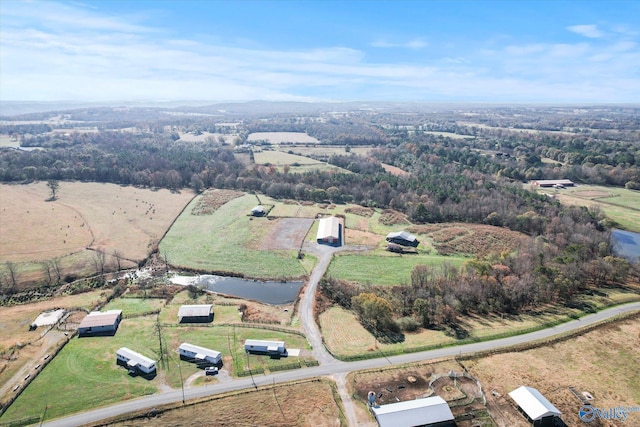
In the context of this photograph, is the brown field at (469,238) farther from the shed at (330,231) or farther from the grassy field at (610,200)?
the grassy field at (610,200)

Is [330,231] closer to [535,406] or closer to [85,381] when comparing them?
[535,406]

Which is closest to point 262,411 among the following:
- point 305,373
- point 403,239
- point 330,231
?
point 305,373

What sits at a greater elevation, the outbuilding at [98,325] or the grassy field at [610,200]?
the grassy field at [610,200]

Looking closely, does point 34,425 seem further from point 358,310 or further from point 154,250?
point 154,250

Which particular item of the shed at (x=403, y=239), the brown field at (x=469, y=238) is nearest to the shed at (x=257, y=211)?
the shed at (x=403, y=239)

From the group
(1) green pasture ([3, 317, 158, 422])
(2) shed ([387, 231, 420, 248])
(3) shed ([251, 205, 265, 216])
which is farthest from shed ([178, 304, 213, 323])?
(3) shed ([251, 205, 265, 216])

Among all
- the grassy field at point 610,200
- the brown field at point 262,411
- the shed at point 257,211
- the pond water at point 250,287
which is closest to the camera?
the brown field at point 262,411

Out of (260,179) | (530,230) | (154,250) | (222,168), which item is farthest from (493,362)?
(222,168)

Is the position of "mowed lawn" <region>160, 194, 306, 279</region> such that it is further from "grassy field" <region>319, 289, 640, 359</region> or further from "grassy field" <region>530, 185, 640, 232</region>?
"grassy field" <region>530, 185, 640, 232</region>
